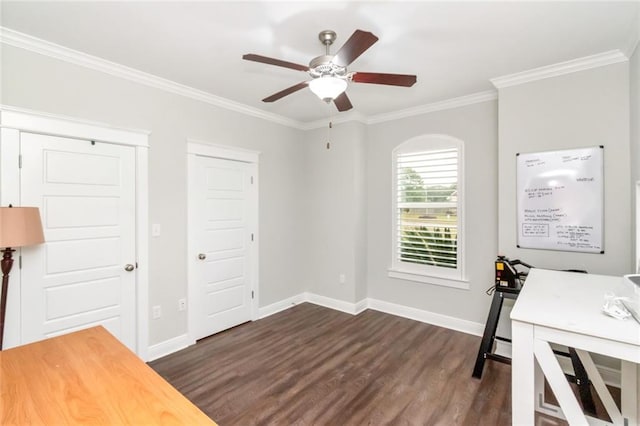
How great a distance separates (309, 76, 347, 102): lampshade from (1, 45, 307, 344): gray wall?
71.8 inches

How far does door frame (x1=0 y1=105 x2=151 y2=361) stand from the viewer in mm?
2125

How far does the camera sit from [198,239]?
3260 mm

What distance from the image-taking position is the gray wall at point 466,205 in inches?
131

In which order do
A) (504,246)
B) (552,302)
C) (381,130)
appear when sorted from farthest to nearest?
1. (381,130)
2. (504,246)
3. (552,302)

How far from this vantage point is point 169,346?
118 inches

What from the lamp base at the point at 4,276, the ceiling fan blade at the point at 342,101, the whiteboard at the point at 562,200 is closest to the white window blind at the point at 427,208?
the whiteboard at the point at 562,200

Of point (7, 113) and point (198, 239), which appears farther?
point (198, 239)

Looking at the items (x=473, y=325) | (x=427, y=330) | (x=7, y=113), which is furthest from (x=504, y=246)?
(x=7, y=113)

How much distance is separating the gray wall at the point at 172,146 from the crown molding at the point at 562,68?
2.65 meters

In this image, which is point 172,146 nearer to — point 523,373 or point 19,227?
point 19,227

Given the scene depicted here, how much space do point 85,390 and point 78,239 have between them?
187 centimetres

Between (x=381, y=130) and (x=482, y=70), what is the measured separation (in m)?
1.54

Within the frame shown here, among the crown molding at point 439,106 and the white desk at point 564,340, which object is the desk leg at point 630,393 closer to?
the white desk at point 564,340

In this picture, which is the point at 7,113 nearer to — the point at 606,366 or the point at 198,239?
the point at 198,239
